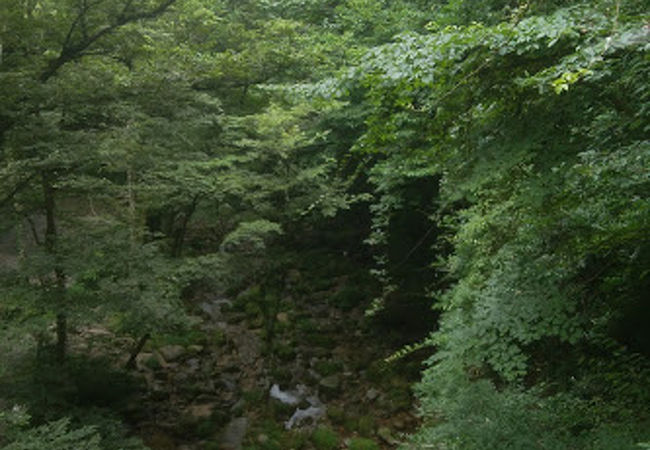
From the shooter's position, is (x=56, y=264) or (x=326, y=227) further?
(x=326, y=227)

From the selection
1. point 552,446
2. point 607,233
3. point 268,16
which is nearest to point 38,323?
point 552,446

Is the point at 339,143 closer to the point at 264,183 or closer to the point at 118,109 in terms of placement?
the point at 264,183

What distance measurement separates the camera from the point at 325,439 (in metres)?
7.32

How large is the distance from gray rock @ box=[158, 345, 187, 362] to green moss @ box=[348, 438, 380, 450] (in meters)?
3.66

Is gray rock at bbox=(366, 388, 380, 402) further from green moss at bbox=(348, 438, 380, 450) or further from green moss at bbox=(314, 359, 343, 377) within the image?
green moss at bbox=(348, 438, 380, 450)

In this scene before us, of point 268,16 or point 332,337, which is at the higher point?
point 268,16

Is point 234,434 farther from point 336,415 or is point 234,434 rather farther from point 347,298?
point 347,298

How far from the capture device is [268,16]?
1125cm

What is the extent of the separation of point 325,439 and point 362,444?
573 millimetres

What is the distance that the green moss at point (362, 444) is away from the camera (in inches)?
282

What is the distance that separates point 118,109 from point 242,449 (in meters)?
5.09

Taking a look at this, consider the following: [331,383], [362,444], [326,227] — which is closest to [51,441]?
[362,444]

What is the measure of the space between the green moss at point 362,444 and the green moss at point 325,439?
0.81 feet

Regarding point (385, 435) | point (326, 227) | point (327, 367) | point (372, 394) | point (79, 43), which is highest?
point (79, 43)
